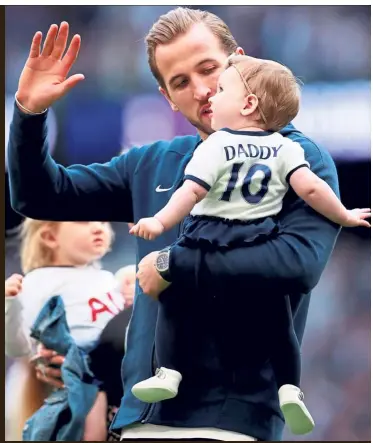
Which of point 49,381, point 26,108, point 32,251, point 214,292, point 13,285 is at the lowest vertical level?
point 49,381

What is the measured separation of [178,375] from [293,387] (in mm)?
278

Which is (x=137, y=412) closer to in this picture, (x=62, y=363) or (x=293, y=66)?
(x=62, y=363)

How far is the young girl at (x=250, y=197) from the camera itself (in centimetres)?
202

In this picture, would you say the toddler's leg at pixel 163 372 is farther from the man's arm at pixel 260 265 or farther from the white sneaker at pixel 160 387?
the man's arm at pixel 260 265

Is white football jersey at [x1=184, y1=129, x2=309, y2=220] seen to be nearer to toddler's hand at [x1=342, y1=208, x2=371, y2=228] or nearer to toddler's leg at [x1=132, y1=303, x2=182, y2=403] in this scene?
toddler's hand at [x1=342, y1=208, x2=371, y2=228]

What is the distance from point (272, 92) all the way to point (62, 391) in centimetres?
140

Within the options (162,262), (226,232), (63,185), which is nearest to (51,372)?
(63,185)

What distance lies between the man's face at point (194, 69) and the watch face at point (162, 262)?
48cm

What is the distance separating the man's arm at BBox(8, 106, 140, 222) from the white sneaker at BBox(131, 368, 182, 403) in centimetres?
60

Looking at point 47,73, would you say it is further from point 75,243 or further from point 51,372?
point 51,372

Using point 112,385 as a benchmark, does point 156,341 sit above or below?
above

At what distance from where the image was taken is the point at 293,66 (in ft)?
9.80

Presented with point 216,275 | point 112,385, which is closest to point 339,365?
point 112,385

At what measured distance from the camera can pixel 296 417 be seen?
6.88 ft
